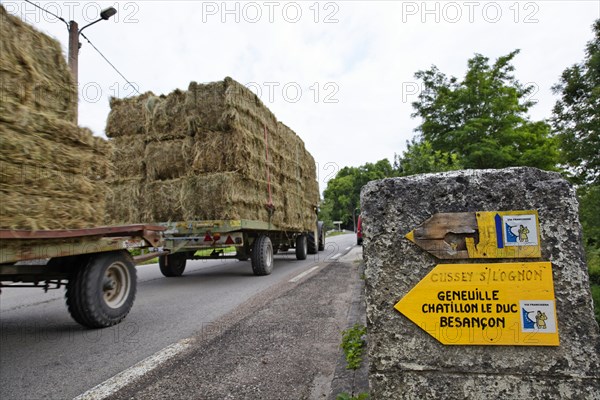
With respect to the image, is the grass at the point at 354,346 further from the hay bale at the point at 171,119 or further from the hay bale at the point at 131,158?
the hay bale at the point at 131,158

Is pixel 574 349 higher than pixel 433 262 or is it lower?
lower

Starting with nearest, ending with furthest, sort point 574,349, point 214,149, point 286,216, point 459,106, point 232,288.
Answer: point 574,349 < point 232,288 < point 214,149 < point 286,216 < point 459,106

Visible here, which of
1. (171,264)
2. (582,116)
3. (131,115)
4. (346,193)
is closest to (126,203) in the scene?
(171,264)

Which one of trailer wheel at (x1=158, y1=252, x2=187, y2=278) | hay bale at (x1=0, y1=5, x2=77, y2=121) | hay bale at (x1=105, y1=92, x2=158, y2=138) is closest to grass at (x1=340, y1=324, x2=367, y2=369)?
hay bale at (x1=0, y1=5, x2=77, y2=121)

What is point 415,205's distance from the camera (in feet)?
5.16

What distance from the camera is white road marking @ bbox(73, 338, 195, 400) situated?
7.91 ft

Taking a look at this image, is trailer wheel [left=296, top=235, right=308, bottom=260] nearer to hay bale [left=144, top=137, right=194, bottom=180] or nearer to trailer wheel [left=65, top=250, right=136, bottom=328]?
hay bale [left=144, top=137, right=194, bottom=180]

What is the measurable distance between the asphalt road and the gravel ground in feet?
1.22

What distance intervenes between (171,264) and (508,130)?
9056 mm

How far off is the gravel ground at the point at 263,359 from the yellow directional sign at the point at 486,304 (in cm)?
107

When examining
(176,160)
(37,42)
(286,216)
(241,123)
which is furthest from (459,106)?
(37,42)

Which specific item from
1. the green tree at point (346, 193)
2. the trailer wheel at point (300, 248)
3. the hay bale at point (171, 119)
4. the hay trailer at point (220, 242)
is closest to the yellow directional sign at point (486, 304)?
the hay trailer at point (220, 242)

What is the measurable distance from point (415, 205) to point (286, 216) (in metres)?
8.24

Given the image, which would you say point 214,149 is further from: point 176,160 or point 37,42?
point 37,42
